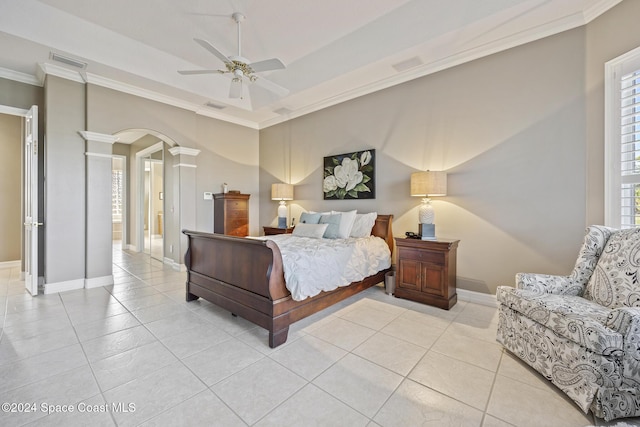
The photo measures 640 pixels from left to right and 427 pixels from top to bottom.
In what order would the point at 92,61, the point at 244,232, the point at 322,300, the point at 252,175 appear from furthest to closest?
the point at 252,175 → the point at 244,232 → the point at 92,61 → the point at 322,300

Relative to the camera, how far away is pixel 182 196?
500cm

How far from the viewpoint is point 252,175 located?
6254mm

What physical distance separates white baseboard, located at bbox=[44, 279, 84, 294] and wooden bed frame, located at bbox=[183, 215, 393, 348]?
6.23 feet

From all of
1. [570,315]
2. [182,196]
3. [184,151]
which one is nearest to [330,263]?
[570,315]

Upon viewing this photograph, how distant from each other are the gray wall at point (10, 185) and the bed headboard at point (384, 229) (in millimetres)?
6559

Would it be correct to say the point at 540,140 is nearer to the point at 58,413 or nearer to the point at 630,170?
the point at 630,170

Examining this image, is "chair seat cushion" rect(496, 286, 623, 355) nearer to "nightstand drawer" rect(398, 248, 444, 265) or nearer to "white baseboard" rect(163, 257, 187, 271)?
"nightstand drawer" rect(398, 248, 444, 265)

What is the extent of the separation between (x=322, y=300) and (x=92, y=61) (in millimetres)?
4240

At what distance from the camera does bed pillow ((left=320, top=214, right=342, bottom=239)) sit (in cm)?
398

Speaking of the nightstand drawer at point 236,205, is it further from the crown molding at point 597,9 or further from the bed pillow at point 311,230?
the crown molding at point 597,9

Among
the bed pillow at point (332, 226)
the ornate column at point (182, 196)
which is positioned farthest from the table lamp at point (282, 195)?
the ornate column at point (182, 196)

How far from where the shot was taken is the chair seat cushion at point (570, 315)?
147 cm

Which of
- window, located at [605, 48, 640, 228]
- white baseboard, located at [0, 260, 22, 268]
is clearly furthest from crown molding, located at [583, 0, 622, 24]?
white baseboard, located at [0, 260, 22, 268]

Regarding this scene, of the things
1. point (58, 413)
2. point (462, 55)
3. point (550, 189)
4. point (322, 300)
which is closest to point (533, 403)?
→ point (322, 300)
